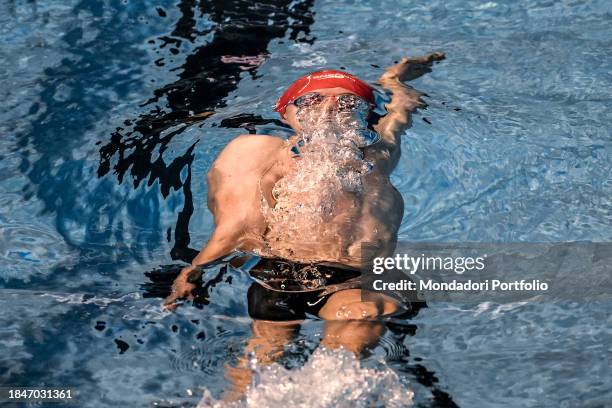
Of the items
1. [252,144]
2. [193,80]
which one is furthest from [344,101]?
[193,80]

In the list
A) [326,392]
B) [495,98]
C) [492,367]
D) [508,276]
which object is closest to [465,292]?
[508,276]

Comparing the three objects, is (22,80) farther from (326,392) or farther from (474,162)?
(326,392)

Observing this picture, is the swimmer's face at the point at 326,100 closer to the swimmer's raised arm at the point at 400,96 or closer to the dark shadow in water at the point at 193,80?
the swimmer's raised arm at the point at 400,96

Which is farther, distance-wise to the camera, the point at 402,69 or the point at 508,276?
the point at 402,69

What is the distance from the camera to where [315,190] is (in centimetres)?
360

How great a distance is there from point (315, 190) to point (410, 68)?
1.93 m

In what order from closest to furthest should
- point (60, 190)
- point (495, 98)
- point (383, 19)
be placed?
1. point (60, 190)
2. point (495, 98)
3. point (383, 19)

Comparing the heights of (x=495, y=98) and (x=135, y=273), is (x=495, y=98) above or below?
above

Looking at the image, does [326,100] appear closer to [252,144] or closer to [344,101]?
[344,101]

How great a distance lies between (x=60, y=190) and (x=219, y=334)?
1.58 metres

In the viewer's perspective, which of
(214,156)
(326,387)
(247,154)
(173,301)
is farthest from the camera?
(214,156)

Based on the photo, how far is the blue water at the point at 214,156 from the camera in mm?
3178

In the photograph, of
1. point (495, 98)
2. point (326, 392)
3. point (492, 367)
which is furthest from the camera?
point (495, 98)

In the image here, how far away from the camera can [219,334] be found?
10.9 ft
